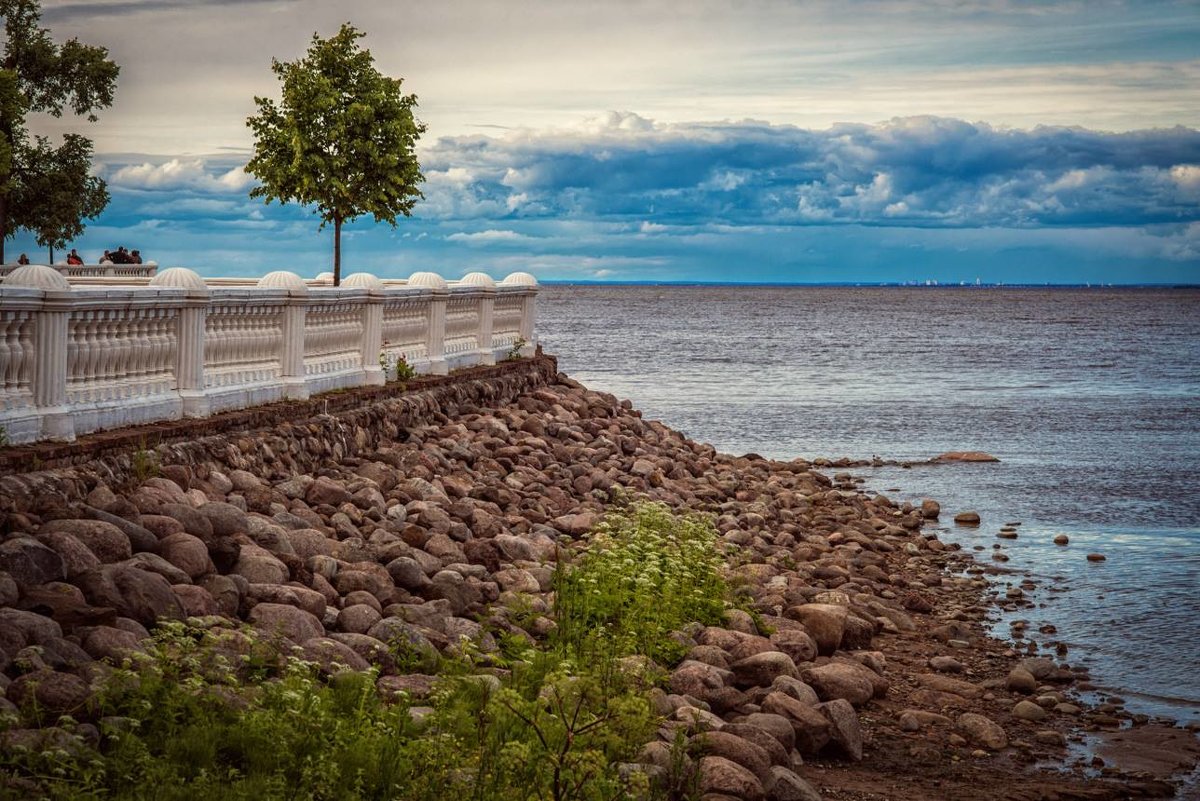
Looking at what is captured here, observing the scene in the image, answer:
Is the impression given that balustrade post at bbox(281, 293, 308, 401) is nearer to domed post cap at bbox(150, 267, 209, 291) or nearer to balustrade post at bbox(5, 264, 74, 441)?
domed post cap at bbox(150, 267, 209, 291)

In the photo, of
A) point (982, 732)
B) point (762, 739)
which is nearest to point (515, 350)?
point (982, 732)

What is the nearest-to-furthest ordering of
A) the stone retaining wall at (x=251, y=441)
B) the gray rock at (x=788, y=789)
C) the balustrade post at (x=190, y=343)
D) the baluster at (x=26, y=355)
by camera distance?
the gray rock at (x=788, y=789)
the stone retaining wall at (x=251, y=441)
the baluster at (x=26, y=355)
the balustrade post at (x=190, y=343)

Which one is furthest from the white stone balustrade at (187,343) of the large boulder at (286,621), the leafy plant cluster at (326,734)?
the leafy plant cluster at (326,734)

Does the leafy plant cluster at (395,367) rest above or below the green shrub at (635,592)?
above

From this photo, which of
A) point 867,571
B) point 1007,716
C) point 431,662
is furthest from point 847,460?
point 431,662

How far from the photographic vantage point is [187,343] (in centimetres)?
1252

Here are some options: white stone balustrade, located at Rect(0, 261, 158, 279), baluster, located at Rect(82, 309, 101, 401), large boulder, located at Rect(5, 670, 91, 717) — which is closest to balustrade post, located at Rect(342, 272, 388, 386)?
baluster, located at Rect(82, 309, 101, 401)

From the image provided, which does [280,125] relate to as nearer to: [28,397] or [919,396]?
[28,397]

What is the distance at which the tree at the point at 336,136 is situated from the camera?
29094mm

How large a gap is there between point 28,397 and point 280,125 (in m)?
20.7

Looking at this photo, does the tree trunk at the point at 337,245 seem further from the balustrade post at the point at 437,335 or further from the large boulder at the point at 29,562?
the large boulder at the point at 29,562

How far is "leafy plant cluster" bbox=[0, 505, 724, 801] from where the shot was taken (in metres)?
6.63

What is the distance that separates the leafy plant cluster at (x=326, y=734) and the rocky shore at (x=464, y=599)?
0.24m

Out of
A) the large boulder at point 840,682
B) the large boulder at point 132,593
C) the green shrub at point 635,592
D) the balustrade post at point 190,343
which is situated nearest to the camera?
the large boulder at point 132,593
